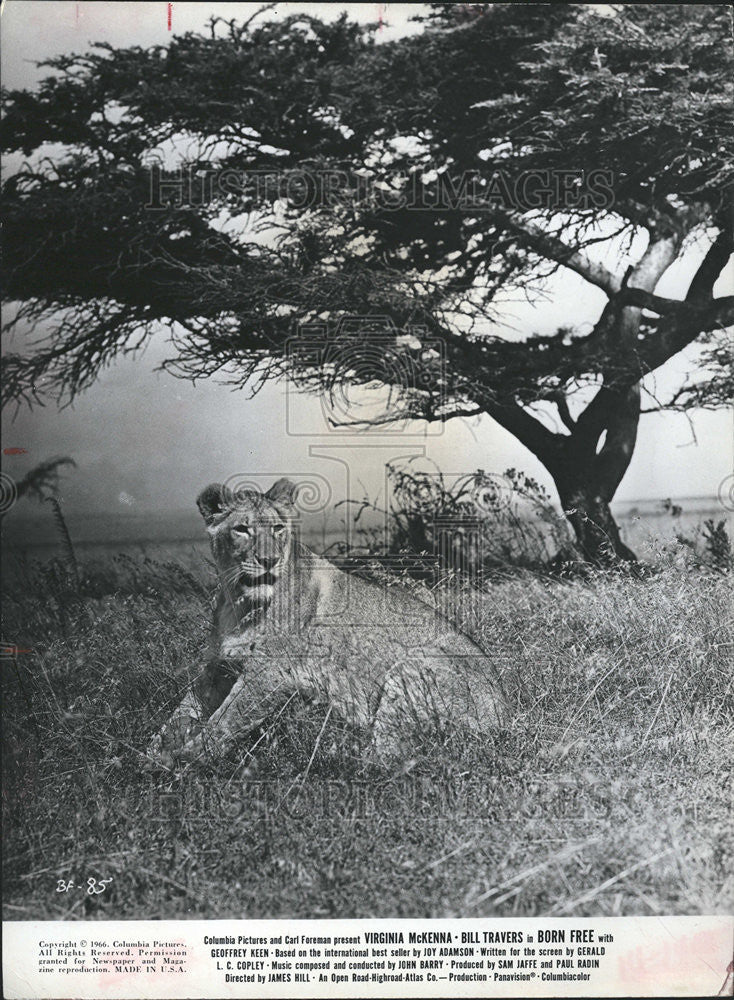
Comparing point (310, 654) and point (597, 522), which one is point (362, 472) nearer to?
point (310, 654)

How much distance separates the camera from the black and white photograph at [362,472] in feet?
11.5

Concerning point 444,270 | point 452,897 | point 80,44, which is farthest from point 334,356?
point 452,897

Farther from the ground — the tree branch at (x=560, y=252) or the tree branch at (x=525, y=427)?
the tree branch at (x=560, y=252)

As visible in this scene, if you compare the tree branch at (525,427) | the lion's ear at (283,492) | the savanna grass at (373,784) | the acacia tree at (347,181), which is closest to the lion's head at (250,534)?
the lion's ear at (283,492)

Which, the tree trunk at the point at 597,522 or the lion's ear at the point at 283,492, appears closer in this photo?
the lion's ear at the point at 283,492

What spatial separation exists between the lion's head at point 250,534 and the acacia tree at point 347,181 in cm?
45

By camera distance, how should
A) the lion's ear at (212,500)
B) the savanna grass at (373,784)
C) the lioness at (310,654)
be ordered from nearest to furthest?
the savanna grass at (373,784)
the lioness at (310,654)
the lion's ear at (212,500)

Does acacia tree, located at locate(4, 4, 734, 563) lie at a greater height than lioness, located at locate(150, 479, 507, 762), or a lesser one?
greater

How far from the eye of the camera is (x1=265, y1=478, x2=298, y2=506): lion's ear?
12.0ft

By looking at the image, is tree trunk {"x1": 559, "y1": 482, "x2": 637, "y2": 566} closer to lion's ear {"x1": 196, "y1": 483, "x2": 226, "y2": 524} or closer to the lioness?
the lioness

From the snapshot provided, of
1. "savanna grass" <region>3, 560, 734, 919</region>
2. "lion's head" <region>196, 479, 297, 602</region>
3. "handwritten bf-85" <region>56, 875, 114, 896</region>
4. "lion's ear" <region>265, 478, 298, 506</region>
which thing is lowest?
"handwritten bf-85" <region>56, 875, 114, 896</region>

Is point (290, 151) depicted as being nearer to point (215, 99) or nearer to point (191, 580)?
point (215, 99)

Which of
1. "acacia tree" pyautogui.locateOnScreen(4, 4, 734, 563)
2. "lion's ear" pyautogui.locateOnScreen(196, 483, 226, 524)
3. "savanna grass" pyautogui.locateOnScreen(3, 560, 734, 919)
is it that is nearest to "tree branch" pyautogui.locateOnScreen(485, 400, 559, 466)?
"acacia tree" pyautogui.locateOnScreen(4, 4, 734, 563)

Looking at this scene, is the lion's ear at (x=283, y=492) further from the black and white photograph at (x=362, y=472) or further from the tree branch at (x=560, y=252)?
the tree branch at (x=560, y=252)
